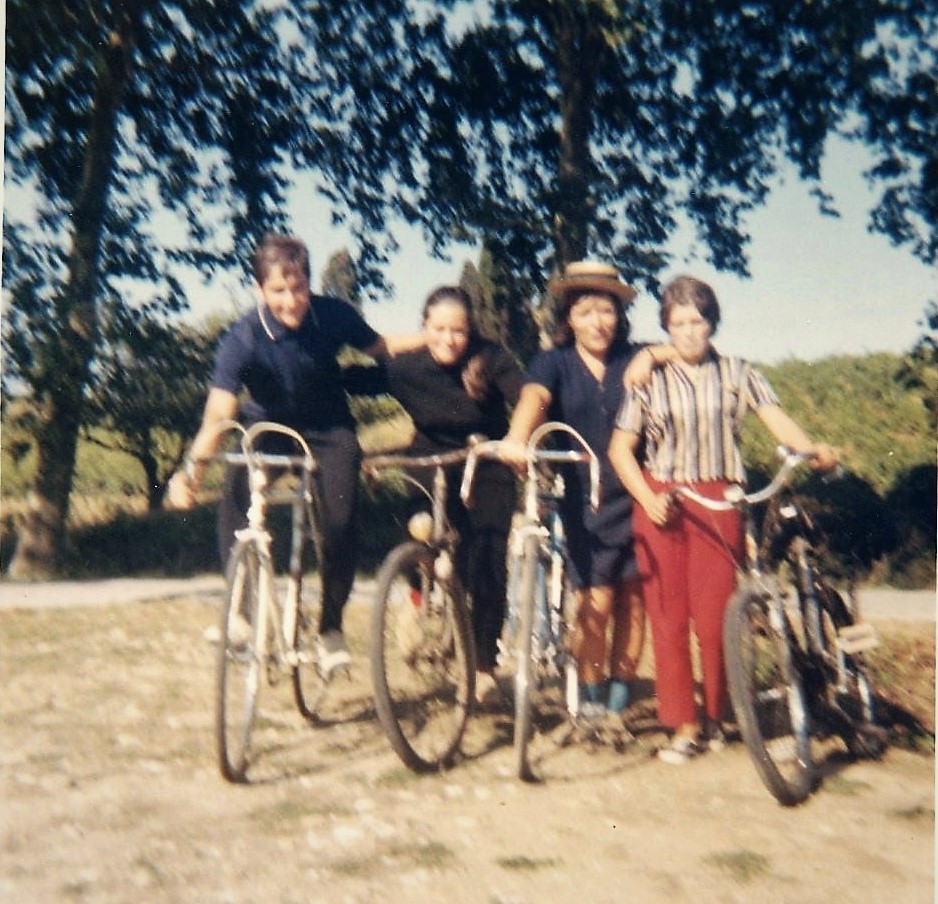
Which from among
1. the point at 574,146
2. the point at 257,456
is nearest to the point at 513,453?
the point at 257,456

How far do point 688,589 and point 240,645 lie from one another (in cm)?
146

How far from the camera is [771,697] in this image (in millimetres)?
3023

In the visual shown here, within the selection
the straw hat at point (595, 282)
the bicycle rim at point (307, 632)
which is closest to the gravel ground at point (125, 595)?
the bicycle rim at point (307, 632)

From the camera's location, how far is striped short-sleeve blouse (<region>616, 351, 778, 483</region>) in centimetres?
321

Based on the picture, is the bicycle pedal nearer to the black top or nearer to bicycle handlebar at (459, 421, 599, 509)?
bicycle handlebar at (459, 421, 599, 509)

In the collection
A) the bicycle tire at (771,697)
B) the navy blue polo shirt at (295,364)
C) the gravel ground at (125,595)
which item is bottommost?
the bicycle tire at (771,697)

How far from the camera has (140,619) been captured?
4.61 m

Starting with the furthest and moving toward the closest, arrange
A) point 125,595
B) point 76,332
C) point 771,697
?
point 125,595, point 76,332, point 771,697

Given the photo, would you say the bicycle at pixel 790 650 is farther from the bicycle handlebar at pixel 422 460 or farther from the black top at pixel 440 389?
the black top at pixel 440 389

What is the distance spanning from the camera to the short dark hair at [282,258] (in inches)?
134

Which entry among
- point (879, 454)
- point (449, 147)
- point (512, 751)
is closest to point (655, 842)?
point (512, 751)

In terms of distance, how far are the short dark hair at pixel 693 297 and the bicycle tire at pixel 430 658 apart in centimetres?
111

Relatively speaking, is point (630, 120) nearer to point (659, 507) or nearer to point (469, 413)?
point (469, 413)

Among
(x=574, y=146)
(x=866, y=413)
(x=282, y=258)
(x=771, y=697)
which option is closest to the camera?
(x=771, y=697)
